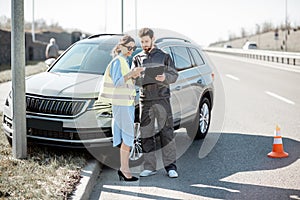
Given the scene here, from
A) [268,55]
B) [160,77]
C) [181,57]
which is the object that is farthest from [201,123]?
[268,55]

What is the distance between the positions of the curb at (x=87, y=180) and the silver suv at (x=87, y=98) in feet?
1.04

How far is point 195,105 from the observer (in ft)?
27.4

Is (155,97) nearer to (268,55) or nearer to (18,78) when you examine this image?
(18,78)

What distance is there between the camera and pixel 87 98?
6.57 m

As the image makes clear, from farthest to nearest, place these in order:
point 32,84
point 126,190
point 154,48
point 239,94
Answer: point 239,94, point 32,84, point 154,48, point 126,190

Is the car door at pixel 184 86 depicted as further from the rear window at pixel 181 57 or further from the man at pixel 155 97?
the man at pixel 155 97

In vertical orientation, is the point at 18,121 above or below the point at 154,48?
below

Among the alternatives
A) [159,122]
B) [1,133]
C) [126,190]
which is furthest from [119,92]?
[1,133]

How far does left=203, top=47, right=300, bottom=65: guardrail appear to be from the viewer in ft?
95.1

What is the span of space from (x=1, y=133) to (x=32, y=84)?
5.19 feet

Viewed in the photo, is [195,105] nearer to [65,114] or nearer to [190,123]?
[190,123]

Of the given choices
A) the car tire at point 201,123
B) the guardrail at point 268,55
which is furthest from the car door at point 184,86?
the guardrail at point 268,55

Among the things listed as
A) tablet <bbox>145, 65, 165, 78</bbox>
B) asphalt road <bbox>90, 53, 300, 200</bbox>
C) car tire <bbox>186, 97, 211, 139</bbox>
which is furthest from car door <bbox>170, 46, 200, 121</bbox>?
tablet <bbox>145, 65, 165, 78</bbox>

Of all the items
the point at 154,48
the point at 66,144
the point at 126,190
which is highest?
the point at 154,48
